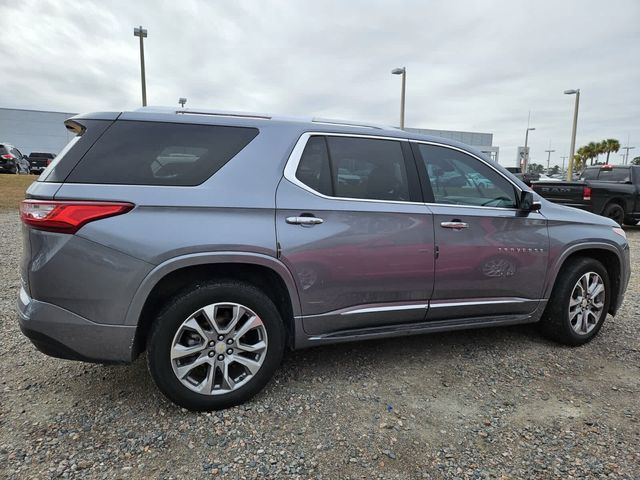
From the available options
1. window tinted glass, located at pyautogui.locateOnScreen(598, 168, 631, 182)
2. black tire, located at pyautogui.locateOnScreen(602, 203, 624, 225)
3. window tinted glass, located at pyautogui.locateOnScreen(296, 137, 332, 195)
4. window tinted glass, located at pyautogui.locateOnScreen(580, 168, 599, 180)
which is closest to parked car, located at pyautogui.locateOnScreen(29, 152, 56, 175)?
window tinted glass, located at pyautogui.locateOnScreen(580, 168, 599, 180)

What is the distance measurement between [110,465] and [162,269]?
101 cm

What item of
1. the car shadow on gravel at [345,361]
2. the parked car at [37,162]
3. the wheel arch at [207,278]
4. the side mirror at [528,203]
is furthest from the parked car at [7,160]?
the side mirror at [528,203]

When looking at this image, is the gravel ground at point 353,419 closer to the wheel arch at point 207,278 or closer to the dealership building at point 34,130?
the wheel arch at point 207,278

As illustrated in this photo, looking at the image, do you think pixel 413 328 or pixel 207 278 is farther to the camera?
pixel 413 328

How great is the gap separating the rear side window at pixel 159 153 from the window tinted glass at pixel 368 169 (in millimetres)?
628

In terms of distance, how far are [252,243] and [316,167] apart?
2.30ft

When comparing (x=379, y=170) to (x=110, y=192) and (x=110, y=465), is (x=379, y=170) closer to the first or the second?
(x=110, y=192)

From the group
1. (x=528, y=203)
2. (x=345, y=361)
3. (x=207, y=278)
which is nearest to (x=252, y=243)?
(x=207, y=278)

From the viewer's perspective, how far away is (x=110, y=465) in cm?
220

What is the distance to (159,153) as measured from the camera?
102 inches

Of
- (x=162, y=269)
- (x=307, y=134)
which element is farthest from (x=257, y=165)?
(x=162, y=269)

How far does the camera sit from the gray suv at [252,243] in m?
2.39

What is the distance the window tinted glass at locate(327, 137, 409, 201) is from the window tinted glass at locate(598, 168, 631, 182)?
→ 10.9m

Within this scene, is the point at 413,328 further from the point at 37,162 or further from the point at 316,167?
the point at 37,162
